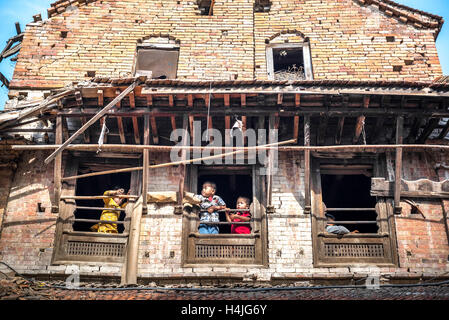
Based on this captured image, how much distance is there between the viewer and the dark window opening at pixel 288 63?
12688mm

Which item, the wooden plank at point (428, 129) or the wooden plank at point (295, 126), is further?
the wooden plank at point (428, 129)

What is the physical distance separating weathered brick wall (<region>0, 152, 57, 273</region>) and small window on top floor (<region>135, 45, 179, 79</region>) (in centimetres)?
351

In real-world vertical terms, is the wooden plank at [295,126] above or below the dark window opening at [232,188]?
above

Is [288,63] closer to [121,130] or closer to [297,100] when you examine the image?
[297,100]

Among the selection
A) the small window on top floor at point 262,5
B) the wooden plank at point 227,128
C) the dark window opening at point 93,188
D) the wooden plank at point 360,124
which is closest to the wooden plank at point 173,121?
the wooden plank at point 227,128

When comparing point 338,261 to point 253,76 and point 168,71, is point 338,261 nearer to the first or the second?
point 253,76

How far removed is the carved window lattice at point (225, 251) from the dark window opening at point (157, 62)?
15.7 feet

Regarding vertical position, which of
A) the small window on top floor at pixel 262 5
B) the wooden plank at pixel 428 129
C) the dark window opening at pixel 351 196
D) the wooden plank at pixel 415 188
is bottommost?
the wooden plank at pixel 415 188

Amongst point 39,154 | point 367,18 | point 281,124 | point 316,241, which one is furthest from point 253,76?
point 39,154

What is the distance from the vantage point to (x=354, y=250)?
32.6 feet

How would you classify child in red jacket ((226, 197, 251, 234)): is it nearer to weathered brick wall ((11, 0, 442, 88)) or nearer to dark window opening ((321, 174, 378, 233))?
weathered brick wall ((11, 0, 442, 88))

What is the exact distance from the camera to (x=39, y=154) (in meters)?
10.8

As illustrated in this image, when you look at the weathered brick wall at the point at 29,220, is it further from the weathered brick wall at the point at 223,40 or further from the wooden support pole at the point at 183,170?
the wooden support pole at the point at 183,170

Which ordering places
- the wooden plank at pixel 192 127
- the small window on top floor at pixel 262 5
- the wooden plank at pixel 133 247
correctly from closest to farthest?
the wooden plank at pixel 133 247 < the wooden plank at pixel 192 127 < the small window on top floor at pixel 262 5
